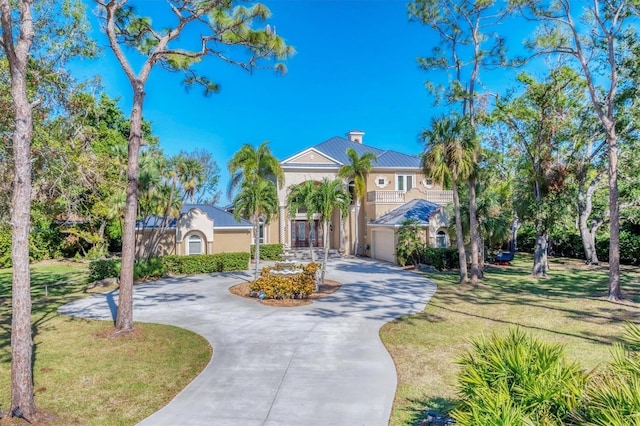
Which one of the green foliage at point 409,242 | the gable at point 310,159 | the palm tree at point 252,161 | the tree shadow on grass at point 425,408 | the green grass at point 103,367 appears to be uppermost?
the gable at point 310,159

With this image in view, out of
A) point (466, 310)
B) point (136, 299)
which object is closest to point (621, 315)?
point (466, 310)

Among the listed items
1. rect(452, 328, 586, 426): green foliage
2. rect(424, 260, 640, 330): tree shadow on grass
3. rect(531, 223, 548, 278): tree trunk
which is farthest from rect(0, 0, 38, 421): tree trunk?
rect(531, 223, 548, 278): tree trunk

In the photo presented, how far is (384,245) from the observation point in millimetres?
29531

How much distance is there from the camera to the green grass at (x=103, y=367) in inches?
261

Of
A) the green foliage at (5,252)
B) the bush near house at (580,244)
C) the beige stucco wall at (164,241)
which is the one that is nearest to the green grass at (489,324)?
the bush near house at (580,244)

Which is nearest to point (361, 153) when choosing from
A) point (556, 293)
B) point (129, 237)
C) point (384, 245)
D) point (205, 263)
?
point (384, 245)

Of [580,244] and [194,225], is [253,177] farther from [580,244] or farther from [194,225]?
[580,244]

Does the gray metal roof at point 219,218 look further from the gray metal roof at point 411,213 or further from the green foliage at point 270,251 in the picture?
the gray metal roof at point 411,213

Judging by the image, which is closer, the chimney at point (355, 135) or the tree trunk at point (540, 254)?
the tree trunk at point (540, 254)

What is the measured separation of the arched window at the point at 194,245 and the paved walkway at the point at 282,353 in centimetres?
682

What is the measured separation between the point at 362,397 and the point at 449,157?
14059 mm

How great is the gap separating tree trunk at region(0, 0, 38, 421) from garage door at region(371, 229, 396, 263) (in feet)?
76.6

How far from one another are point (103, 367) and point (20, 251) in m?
3.46

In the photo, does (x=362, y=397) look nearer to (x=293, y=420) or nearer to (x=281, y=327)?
(x=293, y=420)
